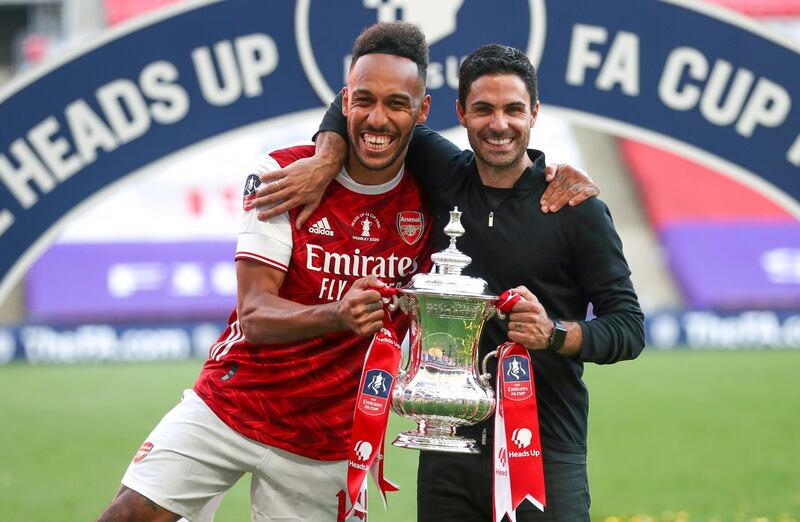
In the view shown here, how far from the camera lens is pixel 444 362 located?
3.44m

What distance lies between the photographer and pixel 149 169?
5406mm

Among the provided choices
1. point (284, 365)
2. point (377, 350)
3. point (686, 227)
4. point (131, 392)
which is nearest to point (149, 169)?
point (284, 365)

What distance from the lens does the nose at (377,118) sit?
362 cm

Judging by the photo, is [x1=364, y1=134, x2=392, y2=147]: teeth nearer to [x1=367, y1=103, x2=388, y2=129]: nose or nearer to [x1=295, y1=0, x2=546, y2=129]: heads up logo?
[x1=367, y1=103, x2=388, y2=129]: nose

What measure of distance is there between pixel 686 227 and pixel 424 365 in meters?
13.9

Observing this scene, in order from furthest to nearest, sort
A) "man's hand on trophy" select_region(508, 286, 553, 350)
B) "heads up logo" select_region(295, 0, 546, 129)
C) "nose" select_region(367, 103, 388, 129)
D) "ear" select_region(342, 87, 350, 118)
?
"heads up logo" select_region(295, 0, 546, 129)
"ear" select_region(342, 87, 350, 118)
"nose" select_region(367, 103, 388, 129)
"man's hand on trophy" select_region(508, 286, 553, 350)

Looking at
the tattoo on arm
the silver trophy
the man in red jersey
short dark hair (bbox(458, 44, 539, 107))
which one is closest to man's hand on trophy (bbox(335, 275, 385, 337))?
the silver trophy

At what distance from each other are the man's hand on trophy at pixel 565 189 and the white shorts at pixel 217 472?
97cm

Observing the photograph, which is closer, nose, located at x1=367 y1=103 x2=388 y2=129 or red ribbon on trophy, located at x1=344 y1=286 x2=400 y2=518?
red ribbon on trophy, located at x1=344 y1=286 x2=400 y2=518

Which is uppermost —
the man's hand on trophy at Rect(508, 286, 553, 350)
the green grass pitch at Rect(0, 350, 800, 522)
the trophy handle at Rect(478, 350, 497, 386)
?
the man's hand on trophy at Rect(508, 286, 553, 350)

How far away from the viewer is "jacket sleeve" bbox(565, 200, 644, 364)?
3425 millimetres

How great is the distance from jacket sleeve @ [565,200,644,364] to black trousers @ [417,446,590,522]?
Answer: 13.4 inches

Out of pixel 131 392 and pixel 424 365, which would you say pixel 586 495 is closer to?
pixel 424 365

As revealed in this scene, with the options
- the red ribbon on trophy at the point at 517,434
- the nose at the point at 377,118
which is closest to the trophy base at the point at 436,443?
the red ribbon on trophy at the point at 517,434
